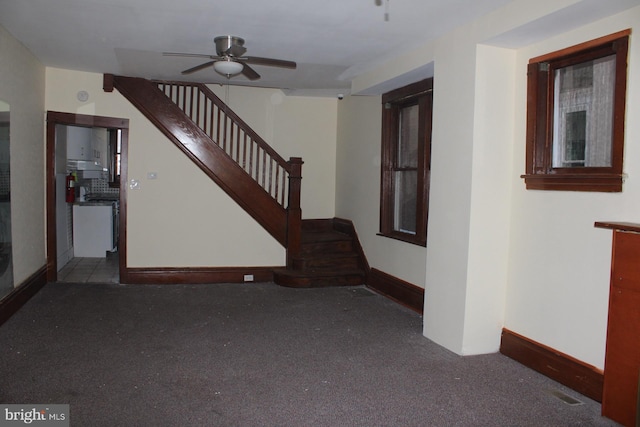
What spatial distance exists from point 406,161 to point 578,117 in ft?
7.60

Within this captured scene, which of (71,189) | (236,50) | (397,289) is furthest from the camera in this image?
(71,189)

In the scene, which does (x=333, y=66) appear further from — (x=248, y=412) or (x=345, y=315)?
(x=248, y=412)

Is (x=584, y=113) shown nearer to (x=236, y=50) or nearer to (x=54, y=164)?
(x=236, y=50)

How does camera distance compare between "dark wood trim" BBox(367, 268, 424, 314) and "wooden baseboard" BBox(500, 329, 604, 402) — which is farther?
Result: "dark wood trim" BBox(367, 268, 424, 314)

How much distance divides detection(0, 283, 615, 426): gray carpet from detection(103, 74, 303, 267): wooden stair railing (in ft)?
5.08

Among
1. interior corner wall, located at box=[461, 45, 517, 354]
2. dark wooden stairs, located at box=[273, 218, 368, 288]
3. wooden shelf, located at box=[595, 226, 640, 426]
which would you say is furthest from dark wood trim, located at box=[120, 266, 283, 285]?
wooden shelf, located at box=[595, 226, 640, 426]

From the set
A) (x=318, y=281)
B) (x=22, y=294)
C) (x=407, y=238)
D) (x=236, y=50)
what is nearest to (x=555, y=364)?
(x=407, y=238)

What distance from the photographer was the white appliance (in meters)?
7.59

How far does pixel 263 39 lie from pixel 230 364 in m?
2.59

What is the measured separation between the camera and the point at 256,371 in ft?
10.5

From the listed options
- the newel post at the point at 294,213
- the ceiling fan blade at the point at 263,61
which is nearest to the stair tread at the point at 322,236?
the newel post at the point at 294,213

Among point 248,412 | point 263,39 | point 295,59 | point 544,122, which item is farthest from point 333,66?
point 248,412

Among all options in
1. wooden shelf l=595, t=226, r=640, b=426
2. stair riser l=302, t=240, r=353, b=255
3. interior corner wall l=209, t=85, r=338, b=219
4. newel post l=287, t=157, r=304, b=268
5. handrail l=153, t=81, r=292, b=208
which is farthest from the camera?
interior corner wall l=209, t=85, r=338, b=219

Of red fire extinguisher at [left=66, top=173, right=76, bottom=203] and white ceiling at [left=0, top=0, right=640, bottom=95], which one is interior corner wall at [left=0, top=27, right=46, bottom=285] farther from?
red fire extinguisher at [left=66, top=173, right=76, bottom=203]
